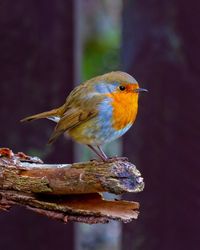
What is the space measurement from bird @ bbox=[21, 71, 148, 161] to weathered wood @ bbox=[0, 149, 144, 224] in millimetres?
412

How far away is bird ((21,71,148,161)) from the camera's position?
10.9 ft

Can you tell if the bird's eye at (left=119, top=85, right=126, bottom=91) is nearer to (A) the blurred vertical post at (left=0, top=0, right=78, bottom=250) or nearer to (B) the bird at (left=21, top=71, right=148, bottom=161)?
(B) the bird at (left=21, top=71, right=148, bottom=161)

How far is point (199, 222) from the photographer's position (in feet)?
14.4

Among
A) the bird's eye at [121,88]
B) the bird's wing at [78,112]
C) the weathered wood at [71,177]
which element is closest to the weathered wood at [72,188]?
the weathered wood at [71,177]

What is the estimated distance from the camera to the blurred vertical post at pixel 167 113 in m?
4.27

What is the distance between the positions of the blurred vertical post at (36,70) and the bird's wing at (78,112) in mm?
1000

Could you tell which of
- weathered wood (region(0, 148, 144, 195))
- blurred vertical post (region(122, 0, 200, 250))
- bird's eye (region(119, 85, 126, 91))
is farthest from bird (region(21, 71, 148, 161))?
blurred vertical post (region(122, 0, 200, 250))

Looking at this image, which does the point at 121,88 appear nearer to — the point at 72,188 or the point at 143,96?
the point at 72,188

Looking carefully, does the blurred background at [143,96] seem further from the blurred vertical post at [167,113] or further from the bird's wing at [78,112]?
the bird's wing at [78,112]

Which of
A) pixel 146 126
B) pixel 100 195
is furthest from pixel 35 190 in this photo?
pixel 146 126

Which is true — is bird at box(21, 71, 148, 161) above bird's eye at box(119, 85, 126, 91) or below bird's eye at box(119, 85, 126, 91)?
below

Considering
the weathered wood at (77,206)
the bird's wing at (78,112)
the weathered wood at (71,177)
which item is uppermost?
the bird's wing at (78,112)

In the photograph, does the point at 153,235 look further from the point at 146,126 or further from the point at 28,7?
the point at 28,7

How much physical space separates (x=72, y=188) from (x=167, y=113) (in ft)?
Answer: 5.37
